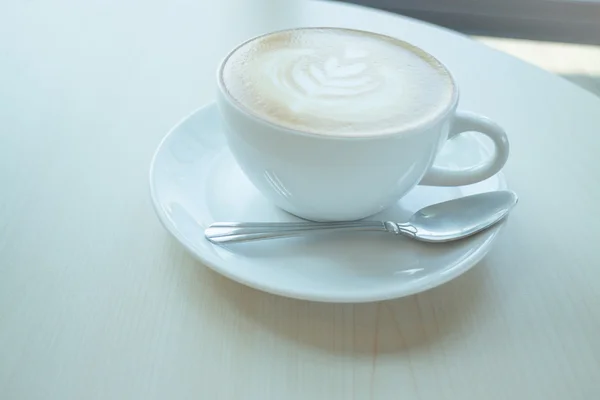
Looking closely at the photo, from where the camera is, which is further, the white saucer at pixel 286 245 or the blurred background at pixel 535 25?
the blurred background at pixel 535 25

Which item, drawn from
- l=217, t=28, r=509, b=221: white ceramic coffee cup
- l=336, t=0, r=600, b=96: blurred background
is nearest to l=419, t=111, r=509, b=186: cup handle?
l=217, t=28, r=509, b=221: white ceramic coffee cup

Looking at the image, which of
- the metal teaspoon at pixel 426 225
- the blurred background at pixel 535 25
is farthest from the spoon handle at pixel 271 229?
the blurred background at pixel 535 25

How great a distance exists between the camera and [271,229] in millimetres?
413

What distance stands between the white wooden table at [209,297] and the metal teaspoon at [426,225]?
0.03 m

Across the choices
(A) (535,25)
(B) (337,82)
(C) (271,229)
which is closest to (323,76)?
(B) (337,82)

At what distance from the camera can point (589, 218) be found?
0.49m

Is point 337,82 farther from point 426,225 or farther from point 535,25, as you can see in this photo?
point 535,25

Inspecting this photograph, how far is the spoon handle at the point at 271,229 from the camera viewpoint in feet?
1.33

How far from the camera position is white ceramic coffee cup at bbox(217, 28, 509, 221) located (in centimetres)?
38

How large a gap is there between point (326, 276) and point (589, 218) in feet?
0.79

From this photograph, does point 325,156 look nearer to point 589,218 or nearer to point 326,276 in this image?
point 326,276

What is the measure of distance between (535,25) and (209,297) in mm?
1383

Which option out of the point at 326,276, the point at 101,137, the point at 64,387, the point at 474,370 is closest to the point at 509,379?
the point at 474,370

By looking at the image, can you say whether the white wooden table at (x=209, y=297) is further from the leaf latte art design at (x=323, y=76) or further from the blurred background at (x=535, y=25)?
the blurred background at (x=535, y=25)
